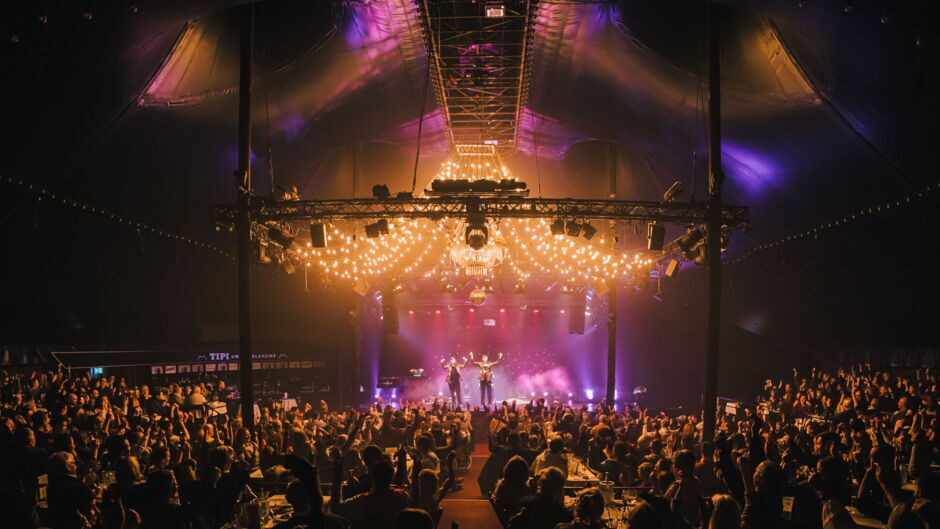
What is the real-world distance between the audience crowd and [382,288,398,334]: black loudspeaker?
33.4 feet

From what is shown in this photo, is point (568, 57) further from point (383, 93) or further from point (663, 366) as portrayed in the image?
point (663, 366)

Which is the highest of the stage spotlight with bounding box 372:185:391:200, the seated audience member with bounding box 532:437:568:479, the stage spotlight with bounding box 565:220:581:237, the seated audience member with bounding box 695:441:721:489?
the stage spotlight with bounding box 372:185:391:200

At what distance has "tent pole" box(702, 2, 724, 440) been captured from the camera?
11742 millimetres

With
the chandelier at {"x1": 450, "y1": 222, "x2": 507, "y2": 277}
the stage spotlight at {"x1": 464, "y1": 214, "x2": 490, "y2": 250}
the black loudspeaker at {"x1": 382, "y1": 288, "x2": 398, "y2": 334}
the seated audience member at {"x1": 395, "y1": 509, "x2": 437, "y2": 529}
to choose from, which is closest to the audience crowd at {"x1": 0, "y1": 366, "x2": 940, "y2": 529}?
the seated audience member at {"x1": 395, "y1": 509, "x2": 437, "y2": 529}

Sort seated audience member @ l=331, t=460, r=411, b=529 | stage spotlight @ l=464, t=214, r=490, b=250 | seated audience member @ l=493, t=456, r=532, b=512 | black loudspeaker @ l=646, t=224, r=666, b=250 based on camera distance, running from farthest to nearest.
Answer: black loudspeaker @ l=646, t=224, r=666, b=250, stage spotlight @ l=464, t=214, r=490, b=250, seated audience member @ l=493, t=456, r=532, b=512, seated audience member @ l=331, t=460, r=411, b=529

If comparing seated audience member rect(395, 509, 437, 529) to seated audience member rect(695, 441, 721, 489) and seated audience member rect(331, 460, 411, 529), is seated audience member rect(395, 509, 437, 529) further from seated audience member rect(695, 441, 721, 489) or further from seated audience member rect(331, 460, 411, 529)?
seated audience member rect(695, 441, 721, 489)

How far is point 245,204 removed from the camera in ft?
40.5

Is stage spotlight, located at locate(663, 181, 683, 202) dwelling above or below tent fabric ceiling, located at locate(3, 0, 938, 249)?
below

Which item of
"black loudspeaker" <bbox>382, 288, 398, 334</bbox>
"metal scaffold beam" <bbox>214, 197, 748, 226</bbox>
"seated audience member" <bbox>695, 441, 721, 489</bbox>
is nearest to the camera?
"seated audience member" <bbox>695, 441, 721, 489</bbox>

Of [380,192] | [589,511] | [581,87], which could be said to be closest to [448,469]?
[589,511]

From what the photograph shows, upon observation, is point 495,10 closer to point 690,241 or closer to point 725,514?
point 690,241

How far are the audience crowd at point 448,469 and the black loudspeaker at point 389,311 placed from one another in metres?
10.2

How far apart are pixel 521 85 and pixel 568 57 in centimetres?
131

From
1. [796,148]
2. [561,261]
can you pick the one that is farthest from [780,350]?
[796,148]
